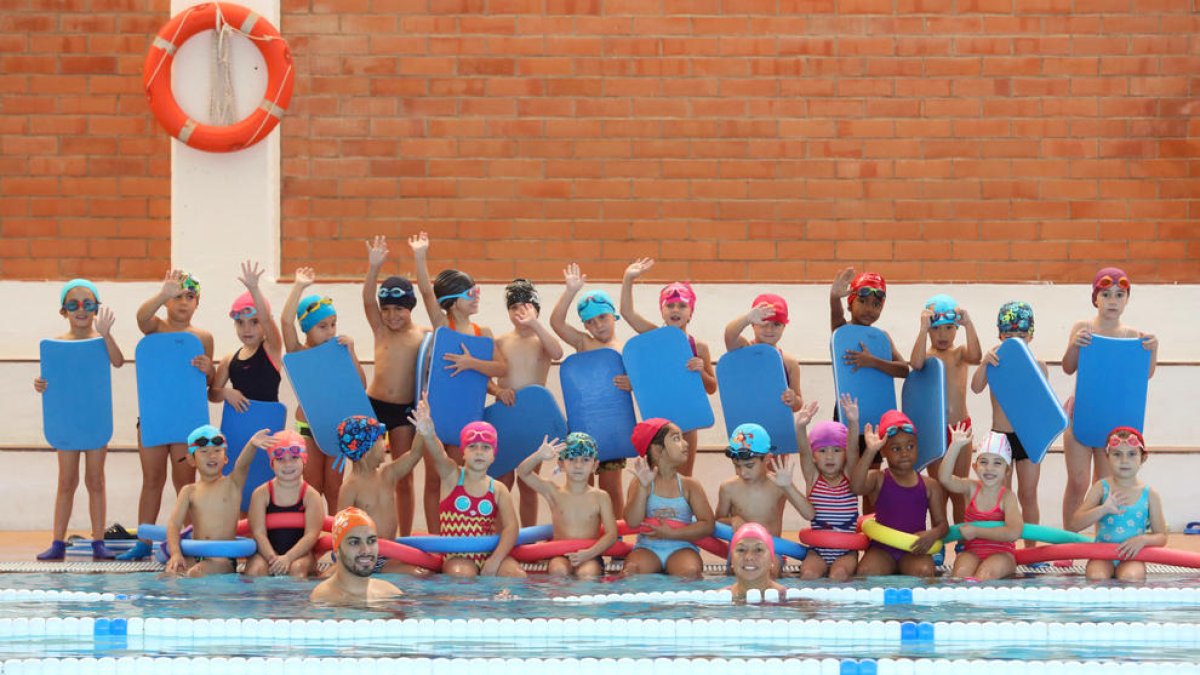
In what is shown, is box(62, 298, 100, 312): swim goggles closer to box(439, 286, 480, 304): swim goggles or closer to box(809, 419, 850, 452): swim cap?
box(439, 286, 480, 304): swim goggles

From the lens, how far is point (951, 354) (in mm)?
9133

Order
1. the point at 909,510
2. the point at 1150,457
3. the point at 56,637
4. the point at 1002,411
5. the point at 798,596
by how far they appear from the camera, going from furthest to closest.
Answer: the point at 1150,457, the point at 1002,411, the point at 909,510, the point at 798,596, the point at 56,637

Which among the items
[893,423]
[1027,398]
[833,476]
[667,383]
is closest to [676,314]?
[667,383]

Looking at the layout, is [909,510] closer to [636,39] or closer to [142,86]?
[636,39]

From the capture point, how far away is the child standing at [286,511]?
8156mm

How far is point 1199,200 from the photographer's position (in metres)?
11.1

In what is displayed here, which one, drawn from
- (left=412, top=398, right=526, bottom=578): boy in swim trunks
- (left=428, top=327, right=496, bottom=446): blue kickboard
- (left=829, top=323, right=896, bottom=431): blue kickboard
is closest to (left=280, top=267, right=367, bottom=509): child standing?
(left=428, top=327, right=496, bottom=446): blue kickboard

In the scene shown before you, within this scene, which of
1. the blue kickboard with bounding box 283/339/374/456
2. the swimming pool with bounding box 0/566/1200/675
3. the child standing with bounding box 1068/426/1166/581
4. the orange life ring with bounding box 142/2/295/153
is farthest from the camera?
the orange life ring with bounding box 142/2/295/153

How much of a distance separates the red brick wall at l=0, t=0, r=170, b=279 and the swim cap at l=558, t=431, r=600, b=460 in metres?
4.28

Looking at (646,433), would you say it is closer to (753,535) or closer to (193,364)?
(753,535)

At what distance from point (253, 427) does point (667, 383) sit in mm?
2412

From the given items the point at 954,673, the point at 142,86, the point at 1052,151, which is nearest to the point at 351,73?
the point at 142,86

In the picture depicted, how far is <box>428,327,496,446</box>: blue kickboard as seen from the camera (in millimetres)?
8883

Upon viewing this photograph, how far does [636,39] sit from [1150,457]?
15.3 feet
